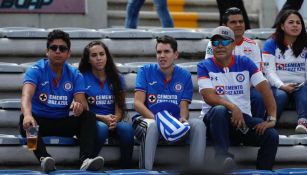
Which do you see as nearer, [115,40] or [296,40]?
[296,40]

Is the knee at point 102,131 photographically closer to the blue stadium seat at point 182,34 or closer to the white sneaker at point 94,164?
the white sneaker at point 94,164

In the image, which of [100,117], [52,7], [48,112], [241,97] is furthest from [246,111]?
[52,7]

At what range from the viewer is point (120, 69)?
718cm

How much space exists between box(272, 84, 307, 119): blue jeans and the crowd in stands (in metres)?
0.14

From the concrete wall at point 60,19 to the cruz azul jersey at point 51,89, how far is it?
3399 mm

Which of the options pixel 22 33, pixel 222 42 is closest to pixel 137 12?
pixel 22 33

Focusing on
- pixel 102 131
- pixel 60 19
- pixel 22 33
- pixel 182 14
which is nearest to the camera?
pixel 102 131

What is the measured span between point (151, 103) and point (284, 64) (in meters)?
1.62

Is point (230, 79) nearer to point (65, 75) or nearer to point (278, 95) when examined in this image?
point (278, 95)

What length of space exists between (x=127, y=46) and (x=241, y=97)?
1938 millimetres

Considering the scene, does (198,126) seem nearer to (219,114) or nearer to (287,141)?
(219,114)

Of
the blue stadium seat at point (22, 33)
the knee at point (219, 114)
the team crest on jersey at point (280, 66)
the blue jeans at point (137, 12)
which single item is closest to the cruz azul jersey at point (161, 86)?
the knee at point (219, 114)

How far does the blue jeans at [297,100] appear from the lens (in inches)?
273

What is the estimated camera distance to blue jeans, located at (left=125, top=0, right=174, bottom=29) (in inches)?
352
